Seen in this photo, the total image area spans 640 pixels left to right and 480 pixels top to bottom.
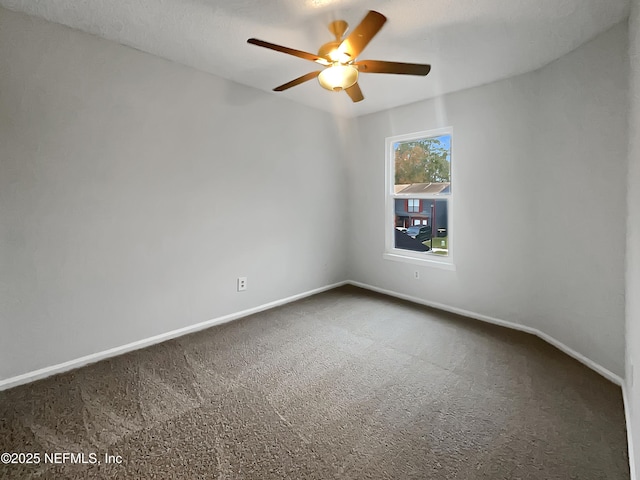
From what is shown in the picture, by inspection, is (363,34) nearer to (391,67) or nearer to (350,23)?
(391,67)

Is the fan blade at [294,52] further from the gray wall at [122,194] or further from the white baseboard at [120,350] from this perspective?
the white baseboard at [120,350]

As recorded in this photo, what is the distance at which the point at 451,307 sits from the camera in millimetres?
3549

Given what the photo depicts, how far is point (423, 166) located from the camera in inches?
150

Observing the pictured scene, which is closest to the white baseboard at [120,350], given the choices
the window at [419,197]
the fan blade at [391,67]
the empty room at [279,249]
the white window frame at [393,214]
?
the empty room at [279,249]

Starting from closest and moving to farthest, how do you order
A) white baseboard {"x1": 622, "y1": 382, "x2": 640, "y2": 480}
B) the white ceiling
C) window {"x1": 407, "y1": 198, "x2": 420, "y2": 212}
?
1. white baseboard {"x1": 622, "y1": 382, "x2": 640, "y2": 480}
2. the white ceiling
3. window {"x1": 407, "y1": 198, "x2": 420, "y2": 212}

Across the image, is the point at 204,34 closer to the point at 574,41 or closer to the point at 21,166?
the point at 21,166

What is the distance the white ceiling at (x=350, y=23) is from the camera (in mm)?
1918

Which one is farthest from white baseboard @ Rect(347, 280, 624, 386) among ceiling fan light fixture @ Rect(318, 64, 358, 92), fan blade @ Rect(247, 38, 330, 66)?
fan blade @ Rect(247, 38, 330, 66)

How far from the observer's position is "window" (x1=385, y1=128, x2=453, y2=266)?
3.60 meters

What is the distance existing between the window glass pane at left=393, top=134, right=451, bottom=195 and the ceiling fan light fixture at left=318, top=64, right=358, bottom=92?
1.94 metres

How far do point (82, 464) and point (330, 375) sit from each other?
1458 millimetres

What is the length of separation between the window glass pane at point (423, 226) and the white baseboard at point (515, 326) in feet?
2.01

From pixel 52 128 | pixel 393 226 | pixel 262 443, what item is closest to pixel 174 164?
pixel 52 128

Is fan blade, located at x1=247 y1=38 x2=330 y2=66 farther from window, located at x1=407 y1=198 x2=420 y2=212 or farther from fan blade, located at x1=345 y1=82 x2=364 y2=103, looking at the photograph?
window, located at x1=407 y1=198 x2=420 y2=212
